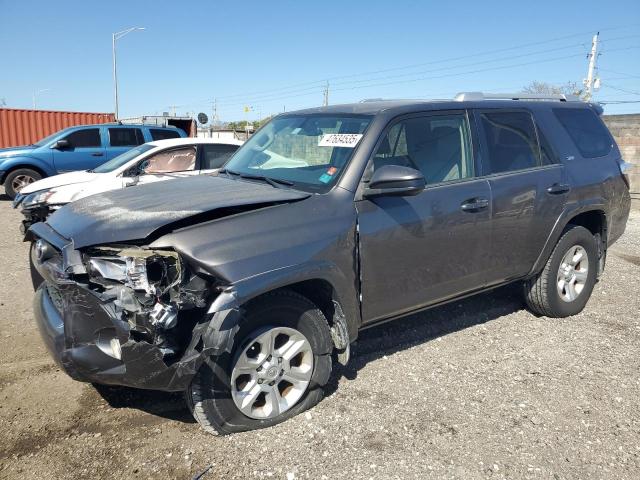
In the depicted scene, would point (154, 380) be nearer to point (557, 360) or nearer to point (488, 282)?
point (488, 282)

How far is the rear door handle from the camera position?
173 inches

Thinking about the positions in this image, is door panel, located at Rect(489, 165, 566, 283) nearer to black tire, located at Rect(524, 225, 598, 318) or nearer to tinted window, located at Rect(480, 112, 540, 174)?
tinted window, located at Rect(480, 112, 540, 174)

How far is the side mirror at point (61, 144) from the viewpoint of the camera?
463 inches

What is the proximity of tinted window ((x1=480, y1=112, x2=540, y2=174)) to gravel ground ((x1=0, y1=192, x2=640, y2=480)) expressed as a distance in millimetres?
1485

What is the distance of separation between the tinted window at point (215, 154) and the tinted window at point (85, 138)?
17.2 feet

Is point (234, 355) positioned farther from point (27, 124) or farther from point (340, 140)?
point (27, 124)

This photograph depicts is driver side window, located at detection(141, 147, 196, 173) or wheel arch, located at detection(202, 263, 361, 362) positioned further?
driver side window, located at detection(141, 147, 196, 173)

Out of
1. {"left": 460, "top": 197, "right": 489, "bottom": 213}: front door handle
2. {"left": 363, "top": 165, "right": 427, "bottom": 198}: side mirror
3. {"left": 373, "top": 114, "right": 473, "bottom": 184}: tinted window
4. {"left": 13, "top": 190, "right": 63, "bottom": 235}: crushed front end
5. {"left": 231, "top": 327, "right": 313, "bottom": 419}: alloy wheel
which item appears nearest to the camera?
{"left": 231, "top": 327, "right": 313, "bottom": 419}: alloy wheel

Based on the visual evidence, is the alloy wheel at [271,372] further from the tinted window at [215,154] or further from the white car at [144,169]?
the tinted window at [215,154]

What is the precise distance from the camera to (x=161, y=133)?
12.6 metres

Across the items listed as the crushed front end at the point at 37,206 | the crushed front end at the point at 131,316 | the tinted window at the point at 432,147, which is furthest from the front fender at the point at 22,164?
the tinted window at the point at 432,147

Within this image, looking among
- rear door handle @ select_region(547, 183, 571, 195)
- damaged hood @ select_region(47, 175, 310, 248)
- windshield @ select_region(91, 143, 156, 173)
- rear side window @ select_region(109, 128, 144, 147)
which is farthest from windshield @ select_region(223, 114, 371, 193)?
rear side window @ select_region(109, 128, 144, 147)

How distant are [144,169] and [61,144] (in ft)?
16.9

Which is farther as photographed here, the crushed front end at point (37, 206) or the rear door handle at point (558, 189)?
the crushed front end at point (37, 206)
